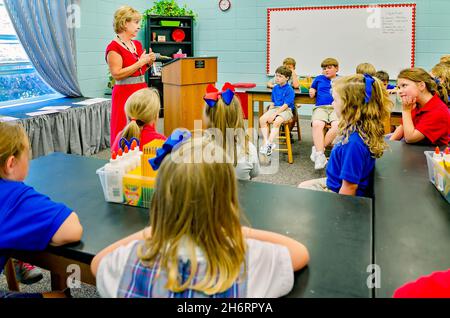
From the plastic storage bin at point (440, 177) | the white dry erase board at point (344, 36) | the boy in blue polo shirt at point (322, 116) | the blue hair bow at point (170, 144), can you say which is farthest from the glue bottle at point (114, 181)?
the white dry erase board at point (344, 36)

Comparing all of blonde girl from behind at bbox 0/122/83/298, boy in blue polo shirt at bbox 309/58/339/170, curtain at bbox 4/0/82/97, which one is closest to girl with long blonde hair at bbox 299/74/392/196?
blonde girl from behind at bbox 0/122/83/298

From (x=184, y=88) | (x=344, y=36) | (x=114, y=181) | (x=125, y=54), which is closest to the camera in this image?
(x=114, y=181)

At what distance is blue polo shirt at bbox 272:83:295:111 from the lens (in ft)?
15.6

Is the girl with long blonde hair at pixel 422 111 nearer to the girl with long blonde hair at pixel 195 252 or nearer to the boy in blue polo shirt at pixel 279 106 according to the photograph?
the girl with long blonde hair at pixel 195 252

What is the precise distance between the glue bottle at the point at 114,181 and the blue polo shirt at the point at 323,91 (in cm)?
364

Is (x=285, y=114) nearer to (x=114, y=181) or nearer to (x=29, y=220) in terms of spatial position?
(x=114, y=181)

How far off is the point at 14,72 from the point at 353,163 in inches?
167

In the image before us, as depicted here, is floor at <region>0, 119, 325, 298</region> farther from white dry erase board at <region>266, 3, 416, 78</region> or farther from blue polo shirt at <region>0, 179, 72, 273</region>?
white dry erase board at <region>266, 3, 416, 78</region>

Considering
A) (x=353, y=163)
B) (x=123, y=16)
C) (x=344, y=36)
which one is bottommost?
(x=353, y=163)

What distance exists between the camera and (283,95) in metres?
4.78

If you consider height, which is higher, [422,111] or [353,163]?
[422,111]

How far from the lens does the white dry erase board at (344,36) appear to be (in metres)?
6.30

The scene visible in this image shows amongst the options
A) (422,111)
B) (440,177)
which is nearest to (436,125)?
(422,111)
